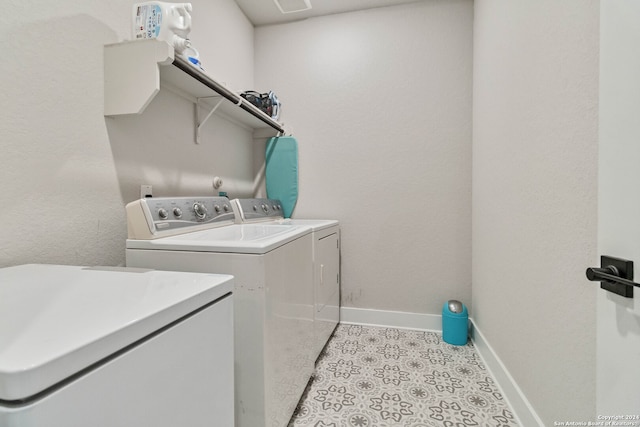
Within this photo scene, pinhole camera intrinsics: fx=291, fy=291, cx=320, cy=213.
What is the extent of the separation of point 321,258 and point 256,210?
59 centimetres


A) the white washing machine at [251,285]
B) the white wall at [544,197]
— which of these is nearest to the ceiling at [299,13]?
the white wall at [544,197]

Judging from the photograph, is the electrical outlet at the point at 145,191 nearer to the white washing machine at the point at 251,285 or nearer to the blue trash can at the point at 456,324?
the white washing machine at the point at 251,285

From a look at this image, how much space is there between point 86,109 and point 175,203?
19.3 inches

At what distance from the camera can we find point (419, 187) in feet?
7.95

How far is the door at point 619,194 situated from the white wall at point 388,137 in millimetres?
1730

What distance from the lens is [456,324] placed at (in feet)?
7.02

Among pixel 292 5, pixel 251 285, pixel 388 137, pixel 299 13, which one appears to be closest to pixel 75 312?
pixel 251 285

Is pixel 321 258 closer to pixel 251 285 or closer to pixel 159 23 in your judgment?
pixel 251 285

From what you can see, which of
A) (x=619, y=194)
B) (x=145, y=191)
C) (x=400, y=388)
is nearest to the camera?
(x=619, y=194)

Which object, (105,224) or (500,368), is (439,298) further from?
(105,224)

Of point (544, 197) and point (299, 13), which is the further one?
point (299, 13)

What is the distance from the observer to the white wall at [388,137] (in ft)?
7.72

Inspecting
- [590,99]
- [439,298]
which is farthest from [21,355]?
[439,298]

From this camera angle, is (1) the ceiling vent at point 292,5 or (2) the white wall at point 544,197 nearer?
(2) the white wall at point 544,197
